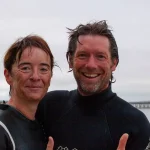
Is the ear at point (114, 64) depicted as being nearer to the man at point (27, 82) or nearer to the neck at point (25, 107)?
the man at point (27, 82)

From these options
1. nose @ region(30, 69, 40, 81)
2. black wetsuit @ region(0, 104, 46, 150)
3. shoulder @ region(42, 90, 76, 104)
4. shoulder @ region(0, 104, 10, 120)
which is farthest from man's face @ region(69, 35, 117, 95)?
shoulder @ region(0, 104, 10, 120)

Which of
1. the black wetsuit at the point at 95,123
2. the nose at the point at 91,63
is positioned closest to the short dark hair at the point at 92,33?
the nose at the point at 91,63

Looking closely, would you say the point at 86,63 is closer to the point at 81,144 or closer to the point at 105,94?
the point at 105,94

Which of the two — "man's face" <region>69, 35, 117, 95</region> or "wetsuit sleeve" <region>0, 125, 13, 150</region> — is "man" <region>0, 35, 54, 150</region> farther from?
"man's face" <region>69, 35, 117, 95</region>

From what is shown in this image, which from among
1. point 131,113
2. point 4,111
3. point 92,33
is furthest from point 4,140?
point 92,33

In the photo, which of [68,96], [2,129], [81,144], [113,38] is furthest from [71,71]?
[2,129]

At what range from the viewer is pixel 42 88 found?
4086mm

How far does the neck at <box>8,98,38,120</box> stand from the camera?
4.02 m

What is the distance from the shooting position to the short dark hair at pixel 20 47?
402 cm

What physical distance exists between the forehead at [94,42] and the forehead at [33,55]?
0.70m

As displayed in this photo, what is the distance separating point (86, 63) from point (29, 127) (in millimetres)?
1081

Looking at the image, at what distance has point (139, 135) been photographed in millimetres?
4359

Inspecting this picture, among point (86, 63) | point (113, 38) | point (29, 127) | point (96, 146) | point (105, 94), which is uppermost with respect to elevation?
point (113, 38)

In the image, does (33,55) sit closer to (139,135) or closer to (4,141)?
(4,141)
